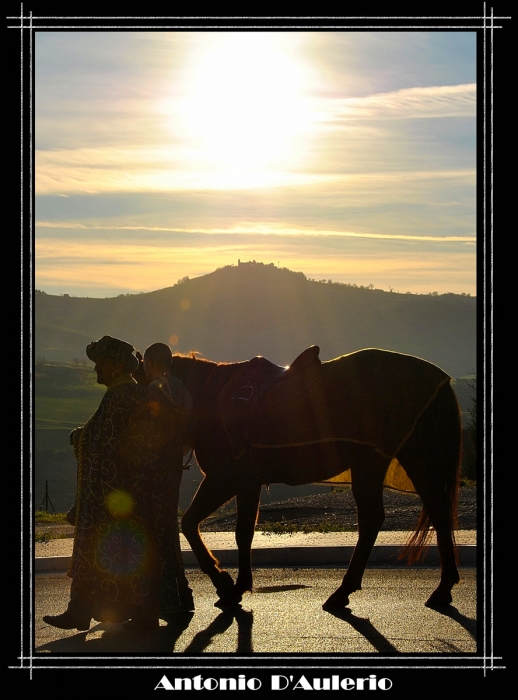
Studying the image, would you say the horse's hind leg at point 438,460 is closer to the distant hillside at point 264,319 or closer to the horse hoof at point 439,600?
the horse hoof at point 439,600

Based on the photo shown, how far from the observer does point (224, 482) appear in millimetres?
7969

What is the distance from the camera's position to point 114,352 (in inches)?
272

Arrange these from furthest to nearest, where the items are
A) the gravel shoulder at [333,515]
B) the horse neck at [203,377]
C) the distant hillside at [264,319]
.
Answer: the distant hillside at [264,319]
the gravel shoulder at [333,515]
the horse neck at [203,377]

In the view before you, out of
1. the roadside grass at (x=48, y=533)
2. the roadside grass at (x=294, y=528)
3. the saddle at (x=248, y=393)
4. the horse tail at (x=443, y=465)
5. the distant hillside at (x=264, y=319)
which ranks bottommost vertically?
the roadside grass at (x=48, y=533)

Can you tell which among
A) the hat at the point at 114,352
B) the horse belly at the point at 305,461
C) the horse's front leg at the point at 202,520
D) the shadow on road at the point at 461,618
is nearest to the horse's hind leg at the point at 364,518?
the horse belly at the point at 305,461

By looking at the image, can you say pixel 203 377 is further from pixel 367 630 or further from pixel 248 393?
pixel 367 630

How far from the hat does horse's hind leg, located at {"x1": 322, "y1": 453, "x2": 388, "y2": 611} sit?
87.9 inches

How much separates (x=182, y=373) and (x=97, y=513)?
73.9 inches

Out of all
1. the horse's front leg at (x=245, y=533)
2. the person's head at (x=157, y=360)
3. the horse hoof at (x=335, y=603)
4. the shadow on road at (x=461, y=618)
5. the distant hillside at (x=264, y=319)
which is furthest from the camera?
the distant hillside at (x=264, y=319)

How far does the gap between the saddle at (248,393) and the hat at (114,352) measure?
1365mm

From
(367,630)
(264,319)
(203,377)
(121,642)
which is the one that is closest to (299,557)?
(203,377)

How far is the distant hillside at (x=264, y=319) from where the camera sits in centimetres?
11531

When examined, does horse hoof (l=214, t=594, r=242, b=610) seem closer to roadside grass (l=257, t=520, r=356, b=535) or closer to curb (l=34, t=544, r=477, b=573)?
curb (l=34, t=544, r=477, b=573)
